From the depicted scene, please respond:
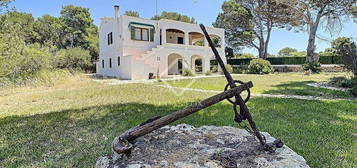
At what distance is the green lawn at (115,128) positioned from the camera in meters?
3.28

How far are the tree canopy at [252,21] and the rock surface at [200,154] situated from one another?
2840cm

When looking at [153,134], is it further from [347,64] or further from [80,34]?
[80,34]

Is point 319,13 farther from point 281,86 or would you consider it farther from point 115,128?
point 115,128

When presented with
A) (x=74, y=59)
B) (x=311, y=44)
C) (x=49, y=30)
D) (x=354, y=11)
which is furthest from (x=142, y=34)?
(x=49, y=30)

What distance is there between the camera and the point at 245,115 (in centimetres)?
230

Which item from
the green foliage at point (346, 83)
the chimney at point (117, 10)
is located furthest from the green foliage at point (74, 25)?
the green foliage at point (346, 83)

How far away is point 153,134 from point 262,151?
4.16 ft

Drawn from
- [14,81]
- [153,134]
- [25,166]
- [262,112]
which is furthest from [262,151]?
[14,81]

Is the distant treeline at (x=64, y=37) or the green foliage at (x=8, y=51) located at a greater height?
the distant treeline at (x=64, y=37)

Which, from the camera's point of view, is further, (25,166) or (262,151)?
(25,166)

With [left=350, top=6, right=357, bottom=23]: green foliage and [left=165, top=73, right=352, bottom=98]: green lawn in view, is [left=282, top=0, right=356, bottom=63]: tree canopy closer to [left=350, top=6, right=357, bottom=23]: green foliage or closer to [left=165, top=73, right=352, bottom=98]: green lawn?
[left=350, top=6, right=357, bottom=23]: green foliage

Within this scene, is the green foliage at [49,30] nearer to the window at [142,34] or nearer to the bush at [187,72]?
the window at [142,34]

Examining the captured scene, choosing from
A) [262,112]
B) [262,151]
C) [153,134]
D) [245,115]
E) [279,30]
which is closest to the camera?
[245,115]

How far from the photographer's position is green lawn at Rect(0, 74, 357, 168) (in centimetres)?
328
